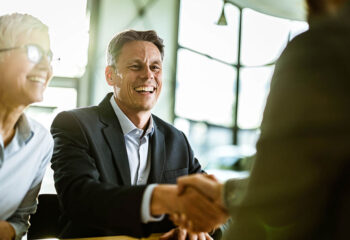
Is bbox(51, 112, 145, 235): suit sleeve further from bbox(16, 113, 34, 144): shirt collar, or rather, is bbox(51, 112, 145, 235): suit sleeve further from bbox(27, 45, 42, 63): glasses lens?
bbox(27, 45, 42, 63): glasses lens

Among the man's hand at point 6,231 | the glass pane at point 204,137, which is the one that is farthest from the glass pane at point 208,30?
the man's hand at point 6,231

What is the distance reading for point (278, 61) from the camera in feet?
2.71

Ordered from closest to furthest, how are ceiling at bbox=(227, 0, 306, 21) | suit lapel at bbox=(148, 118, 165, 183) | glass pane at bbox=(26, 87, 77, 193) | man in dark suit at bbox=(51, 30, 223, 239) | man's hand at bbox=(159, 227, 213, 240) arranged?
man in dark suit at bbox=(51, 30, 223, 239) → man's hand at bbox=(159, 227, 213, 240) → suit lapel at bbox=(148, 118, 165, 183) → glass pane at bbox=(26, 87, 77, 193) → ceiling at bbox=(227, 0, 306, 21)

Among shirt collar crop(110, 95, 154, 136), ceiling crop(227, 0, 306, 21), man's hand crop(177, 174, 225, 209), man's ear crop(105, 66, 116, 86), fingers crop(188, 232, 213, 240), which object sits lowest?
fingers crop(188, 232, 213, 240)

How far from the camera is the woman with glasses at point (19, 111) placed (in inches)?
48.7

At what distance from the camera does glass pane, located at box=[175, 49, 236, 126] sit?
6.32 meters

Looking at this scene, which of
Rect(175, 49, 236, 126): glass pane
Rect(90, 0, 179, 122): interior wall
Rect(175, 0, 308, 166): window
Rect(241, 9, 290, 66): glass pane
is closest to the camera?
Rect(90, 0, 179, 122): interior wall

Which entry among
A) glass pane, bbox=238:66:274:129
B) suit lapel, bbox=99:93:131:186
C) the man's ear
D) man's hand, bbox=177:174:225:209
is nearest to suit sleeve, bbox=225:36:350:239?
man's hand, bbox=177:174:225:209

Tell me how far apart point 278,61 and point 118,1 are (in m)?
4.89

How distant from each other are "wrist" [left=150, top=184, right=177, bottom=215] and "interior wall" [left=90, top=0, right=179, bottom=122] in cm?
375

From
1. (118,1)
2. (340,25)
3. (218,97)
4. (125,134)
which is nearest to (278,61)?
(340,25)

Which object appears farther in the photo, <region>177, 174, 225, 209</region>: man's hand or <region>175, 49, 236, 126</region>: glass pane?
<region>175, 49, 236, 126</region>: glass pane

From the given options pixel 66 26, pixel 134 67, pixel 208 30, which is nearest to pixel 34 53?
pixel 134 67

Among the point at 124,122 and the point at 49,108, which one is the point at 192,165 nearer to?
the point at 124,122
